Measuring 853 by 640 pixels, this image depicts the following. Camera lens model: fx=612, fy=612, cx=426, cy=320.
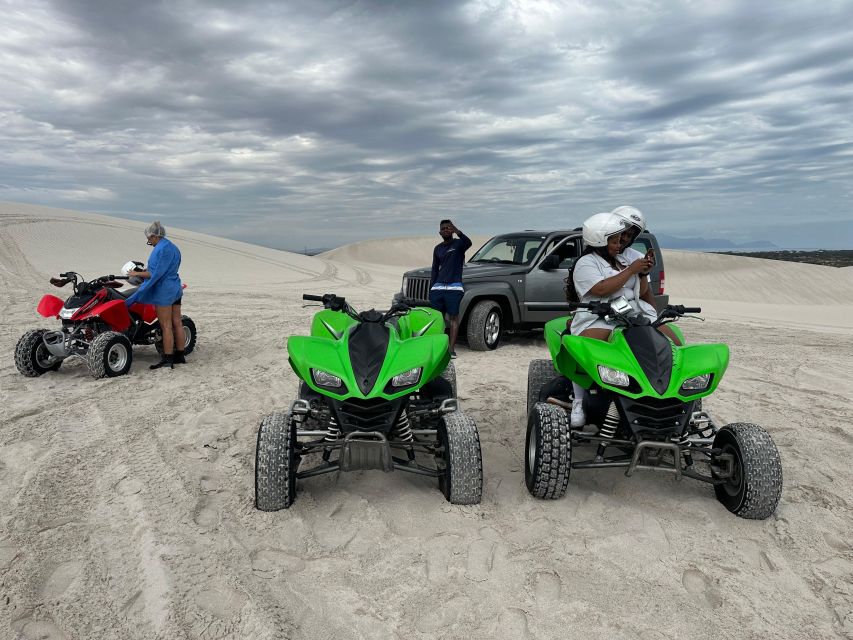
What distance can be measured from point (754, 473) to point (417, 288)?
6673 mm

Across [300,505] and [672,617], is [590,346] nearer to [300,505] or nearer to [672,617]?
[672,617]

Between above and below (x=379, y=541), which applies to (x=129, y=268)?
above

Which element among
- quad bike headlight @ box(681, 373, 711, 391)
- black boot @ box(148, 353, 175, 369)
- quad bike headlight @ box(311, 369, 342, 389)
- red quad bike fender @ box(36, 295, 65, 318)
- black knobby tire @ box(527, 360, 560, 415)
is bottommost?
black boot @ box(148, 353, 175, 369)

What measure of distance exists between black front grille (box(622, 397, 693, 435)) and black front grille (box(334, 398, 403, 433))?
1.42 meters

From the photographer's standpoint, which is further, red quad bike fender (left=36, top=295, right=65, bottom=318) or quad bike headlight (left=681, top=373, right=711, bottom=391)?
red quad bike fender (left=36, top=295, right=65, bottom=318)

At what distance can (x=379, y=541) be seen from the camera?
3.50m

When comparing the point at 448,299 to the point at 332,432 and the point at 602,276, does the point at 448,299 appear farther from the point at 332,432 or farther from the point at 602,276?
the point at 332,432

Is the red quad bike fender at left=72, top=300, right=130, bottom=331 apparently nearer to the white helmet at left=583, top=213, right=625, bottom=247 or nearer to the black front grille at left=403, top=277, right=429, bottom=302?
the black front grille at left=403, top=277, right=429, bottom=302

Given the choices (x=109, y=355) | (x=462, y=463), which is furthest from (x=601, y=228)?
(x=109, y=355)

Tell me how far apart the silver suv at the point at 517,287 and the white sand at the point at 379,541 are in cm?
268

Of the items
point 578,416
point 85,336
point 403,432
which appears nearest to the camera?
point 403,432

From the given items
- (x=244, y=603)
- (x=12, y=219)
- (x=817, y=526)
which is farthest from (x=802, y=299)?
(x=12, y=219)

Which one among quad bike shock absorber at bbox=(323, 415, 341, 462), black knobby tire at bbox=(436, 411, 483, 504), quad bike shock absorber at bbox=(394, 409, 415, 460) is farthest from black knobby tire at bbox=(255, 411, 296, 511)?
black knobby tire at bbox=(436, 411, 483, 504)

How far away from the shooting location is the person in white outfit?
4.25m
